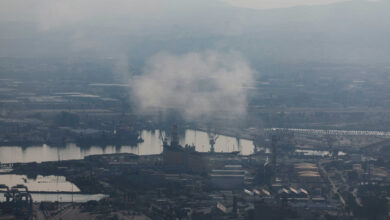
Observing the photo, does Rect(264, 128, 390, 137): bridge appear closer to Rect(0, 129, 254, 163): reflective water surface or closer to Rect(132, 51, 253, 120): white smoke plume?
Rect(0, 129, 254, 163): reflective water surface

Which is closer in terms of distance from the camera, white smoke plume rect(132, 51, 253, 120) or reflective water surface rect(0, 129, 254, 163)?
reflective water surface rect(0, 129, 254, 163)

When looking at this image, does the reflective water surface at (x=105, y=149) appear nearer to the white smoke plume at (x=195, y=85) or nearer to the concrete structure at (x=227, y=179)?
the white smoke plume at (x=195, y=85)

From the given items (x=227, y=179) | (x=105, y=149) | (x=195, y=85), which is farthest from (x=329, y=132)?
(x=227, y=179)

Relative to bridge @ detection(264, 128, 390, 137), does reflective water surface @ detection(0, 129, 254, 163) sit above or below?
below

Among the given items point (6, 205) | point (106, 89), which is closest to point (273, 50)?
point (106, 89)

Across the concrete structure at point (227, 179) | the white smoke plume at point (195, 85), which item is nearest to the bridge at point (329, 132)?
the white smoke plume at point (195, 85)

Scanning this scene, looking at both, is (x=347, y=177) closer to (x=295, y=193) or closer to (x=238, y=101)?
(x=295, y=193)

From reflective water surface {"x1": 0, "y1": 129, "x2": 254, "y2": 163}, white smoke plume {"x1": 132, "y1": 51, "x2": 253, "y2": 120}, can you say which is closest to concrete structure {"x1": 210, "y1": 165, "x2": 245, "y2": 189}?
reflective water surface {"x1": 0, "y1": 129, "x2": 254, "y2": 163}

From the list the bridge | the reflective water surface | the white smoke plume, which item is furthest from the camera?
the white smoke plume

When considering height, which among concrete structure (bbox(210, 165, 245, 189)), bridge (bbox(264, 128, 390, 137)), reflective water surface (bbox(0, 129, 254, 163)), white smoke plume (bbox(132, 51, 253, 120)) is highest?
white smoke plume (bbox(132, 51, 253, 120))
